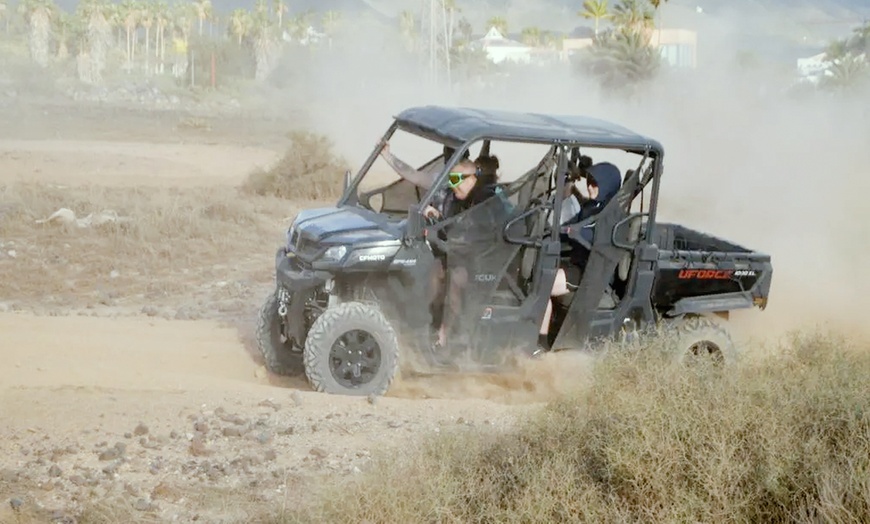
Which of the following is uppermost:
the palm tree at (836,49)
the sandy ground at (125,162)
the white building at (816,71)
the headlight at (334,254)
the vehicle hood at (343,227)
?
the palm tree at (836,49)

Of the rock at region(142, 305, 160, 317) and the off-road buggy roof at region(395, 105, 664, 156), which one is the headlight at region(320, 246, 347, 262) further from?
the rock at region(142, 305, 160, 317)

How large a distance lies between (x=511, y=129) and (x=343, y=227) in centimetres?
151

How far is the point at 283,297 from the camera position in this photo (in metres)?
11.2

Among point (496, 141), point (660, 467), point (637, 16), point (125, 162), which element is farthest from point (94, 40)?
point (660, 467)

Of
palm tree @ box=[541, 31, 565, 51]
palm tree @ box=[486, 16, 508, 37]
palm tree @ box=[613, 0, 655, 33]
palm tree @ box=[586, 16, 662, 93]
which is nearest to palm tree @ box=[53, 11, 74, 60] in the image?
palm tree @ box=[541, 31, 565, 51]

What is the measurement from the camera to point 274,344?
11.7 meters

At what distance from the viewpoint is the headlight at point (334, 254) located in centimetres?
1065

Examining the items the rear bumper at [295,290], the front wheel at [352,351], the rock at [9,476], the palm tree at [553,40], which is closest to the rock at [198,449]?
the rock at [9,476]

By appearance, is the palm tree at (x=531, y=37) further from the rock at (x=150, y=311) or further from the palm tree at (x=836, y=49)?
the rock at (x=150, y=311)

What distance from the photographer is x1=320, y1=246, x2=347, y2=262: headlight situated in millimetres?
10648

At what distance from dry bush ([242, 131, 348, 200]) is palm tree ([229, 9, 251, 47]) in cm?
8292

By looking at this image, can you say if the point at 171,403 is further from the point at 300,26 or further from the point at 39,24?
the point at 300,26

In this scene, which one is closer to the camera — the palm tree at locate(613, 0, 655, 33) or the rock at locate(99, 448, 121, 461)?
the rock at locate(99, 448, 121, 461)

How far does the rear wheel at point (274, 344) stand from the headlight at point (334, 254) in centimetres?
109
